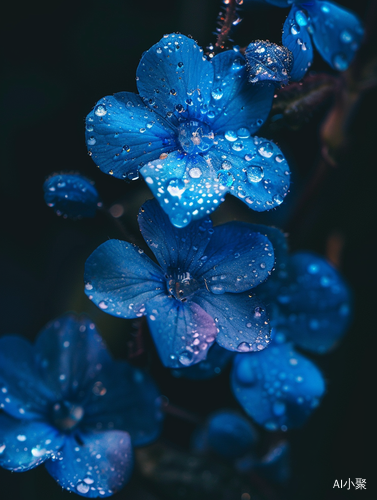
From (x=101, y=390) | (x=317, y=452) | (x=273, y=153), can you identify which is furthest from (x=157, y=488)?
(x=273, y=153)

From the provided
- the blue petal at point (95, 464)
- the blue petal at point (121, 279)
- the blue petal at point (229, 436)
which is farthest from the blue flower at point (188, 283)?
the blue petal at point (229, 436)

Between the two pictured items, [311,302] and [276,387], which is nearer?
[276,387]

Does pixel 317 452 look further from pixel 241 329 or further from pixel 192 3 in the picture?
pixel 192 3

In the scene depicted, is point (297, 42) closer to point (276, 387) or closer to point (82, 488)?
point (276, 387)

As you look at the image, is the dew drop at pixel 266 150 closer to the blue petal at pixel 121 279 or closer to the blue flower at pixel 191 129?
the blue flower at pixel 191 129

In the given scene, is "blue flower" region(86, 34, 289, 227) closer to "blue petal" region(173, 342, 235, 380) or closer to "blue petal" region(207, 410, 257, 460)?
"blue petal" region(173, 342, 235, 380)

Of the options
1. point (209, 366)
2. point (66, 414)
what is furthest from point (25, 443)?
point (209, 366)
